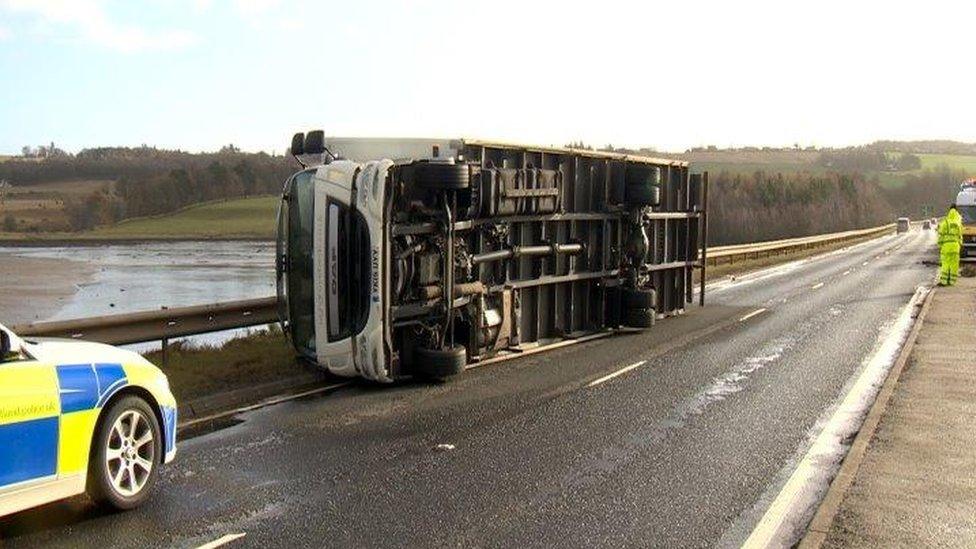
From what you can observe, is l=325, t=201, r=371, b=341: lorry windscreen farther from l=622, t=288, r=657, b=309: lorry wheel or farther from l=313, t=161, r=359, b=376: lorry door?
l=622, t=288, r=657, b=309: lorry wheel

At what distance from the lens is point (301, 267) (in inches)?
447

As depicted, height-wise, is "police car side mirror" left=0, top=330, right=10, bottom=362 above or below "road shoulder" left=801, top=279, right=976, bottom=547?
above

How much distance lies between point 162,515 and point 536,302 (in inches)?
338

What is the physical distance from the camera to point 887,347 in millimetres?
14977

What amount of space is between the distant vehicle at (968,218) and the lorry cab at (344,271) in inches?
1253

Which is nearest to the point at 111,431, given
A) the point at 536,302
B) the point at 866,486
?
the point at 866,486

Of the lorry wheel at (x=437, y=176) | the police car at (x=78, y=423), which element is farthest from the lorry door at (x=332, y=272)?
the police car at (x=78, y=423)

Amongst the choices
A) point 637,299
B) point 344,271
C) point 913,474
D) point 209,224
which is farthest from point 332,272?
point 209,224

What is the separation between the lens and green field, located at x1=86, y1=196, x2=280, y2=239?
7525 cm

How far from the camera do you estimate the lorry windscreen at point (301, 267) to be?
1125cm

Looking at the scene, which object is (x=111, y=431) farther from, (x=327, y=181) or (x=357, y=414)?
(x=327, y=181)

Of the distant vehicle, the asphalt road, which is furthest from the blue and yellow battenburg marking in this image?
the distant vehicle

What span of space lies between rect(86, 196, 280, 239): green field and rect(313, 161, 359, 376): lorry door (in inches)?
2399

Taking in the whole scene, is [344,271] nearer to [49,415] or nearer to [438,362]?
[438,362]
